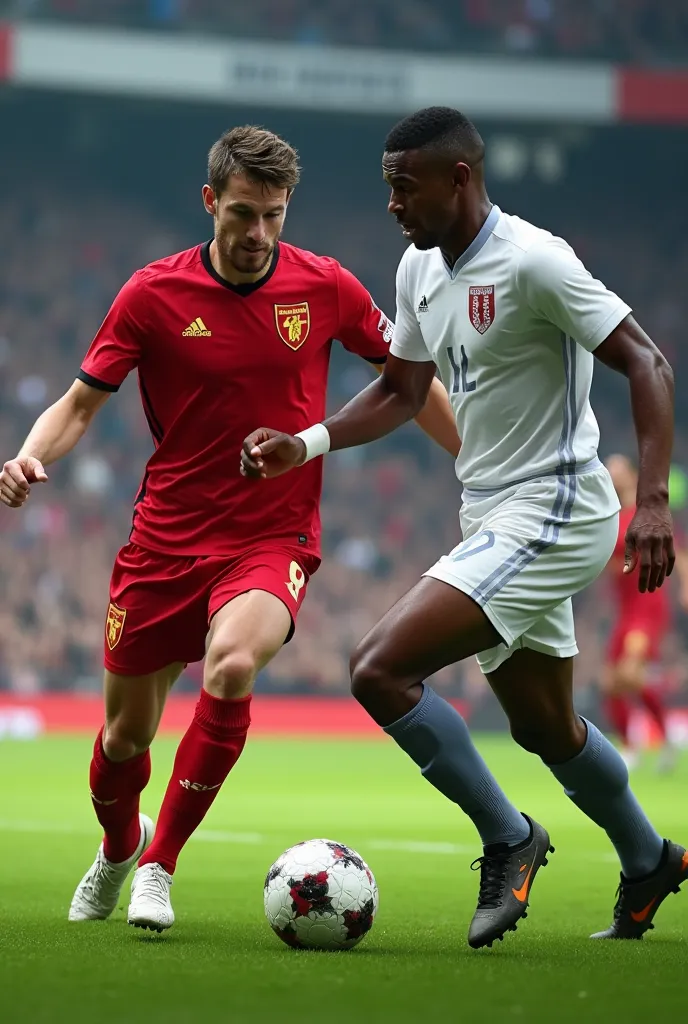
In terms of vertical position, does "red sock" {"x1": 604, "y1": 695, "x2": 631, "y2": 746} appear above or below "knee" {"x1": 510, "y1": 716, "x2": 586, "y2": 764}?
above

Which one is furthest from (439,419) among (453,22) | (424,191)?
(453,22)

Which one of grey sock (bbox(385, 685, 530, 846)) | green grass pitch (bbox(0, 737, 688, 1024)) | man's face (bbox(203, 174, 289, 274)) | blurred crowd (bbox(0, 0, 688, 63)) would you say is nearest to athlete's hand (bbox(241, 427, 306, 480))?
man's face (bbox(203, 174, 289, 274))

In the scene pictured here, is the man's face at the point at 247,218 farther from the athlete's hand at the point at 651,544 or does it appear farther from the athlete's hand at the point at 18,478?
the athlete's hand at the point at 651,544

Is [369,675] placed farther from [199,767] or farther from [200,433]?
[200,433]

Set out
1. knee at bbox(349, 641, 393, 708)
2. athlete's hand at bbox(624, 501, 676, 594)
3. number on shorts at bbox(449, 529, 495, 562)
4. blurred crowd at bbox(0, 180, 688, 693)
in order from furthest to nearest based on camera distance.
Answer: blurred crowd at bbox(0, 180, 688, 693) → number on shorts at bbox(449, 529, 495, 562) → knee at bbox(349, 641, 393, 708) → athlete's hand at bbox(624, 501, 676, 594)

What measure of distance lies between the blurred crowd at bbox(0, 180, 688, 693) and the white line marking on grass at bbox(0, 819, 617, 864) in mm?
11780

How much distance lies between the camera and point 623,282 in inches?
1131

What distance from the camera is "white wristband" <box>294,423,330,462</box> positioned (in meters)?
5.03

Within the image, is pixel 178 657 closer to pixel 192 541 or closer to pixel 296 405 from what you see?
pixel 192 541

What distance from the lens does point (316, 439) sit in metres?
5.07

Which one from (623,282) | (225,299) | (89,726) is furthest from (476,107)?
(225,299)

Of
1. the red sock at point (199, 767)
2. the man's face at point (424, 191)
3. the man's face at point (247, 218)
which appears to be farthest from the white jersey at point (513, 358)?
the red sock at point (199, 767)

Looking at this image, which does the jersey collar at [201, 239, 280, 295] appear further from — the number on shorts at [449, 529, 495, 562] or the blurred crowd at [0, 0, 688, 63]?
the blurred crowd at [0, 0, 688, 63]

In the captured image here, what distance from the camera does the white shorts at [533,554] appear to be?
4504 mm
